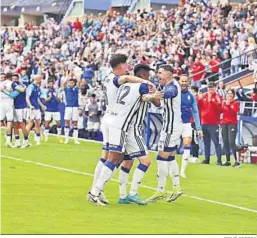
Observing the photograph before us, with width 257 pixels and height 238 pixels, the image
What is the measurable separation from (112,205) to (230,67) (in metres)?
18.7

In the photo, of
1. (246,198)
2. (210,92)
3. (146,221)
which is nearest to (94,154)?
(210,92)

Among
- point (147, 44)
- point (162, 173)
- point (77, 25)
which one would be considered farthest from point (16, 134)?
point (77, 25)

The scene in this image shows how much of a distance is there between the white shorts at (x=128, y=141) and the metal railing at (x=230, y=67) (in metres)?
17.6

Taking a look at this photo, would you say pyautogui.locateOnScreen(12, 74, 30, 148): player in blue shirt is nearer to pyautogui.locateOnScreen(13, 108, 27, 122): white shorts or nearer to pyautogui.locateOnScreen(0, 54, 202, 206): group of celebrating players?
pyautogui.locateOnScreen(13, 108, 27, 122): white shorts

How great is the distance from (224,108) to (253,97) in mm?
4044

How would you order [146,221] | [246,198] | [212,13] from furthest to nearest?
[212,13]
[246,198]
[146,221]

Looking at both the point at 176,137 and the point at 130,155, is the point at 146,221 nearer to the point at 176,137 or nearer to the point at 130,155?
the point at 130,155

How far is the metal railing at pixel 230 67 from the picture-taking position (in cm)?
3141

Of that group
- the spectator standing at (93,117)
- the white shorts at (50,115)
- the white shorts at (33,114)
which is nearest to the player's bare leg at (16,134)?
the white shorts at (33,114)

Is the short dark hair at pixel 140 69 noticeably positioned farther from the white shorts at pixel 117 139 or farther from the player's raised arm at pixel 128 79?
the white shorts at pixel 117 139

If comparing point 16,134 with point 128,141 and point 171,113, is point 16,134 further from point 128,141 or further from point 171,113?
point 128,141

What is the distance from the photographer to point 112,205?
1425cm

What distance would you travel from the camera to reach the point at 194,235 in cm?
1148

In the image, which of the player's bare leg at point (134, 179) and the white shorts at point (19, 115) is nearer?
the player's bare leg at point (134, 179)
